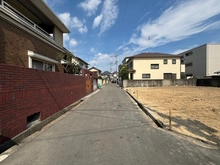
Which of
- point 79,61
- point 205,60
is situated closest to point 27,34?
point 79,61

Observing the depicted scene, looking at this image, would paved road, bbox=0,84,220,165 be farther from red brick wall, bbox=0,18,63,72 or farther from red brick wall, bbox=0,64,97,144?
red brick wall, bbox=0,18,63,72

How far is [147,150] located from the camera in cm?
355

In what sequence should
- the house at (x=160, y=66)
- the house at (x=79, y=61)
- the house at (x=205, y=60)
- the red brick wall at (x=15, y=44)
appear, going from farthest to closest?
the house at (x=205, y=60) → the house at (x=160, y=66) → the house at (x=79, y=61) → the red brick wall at (x=15, y=44)

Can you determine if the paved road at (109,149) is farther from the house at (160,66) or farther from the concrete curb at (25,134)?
the house at (160,66)

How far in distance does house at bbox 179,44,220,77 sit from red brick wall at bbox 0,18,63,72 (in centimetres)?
4989

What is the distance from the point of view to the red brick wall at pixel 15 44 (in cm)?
609

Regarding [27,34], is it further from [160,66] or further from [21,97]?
[160,66]

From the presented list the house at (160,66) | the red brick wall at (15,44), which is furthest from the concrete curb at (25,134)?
the house at (160,66)

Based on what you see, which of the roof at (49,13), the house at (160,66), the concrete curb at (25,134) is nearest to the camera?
the concrete curb at (25,134)

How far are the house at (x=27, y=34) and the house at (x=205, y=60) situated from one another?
46.5 m

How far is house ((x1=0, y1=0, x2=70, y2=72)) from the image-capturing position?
247 inches

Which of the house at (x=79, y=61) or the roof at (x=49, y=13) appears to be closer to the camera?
the roof at (x=49, y=13)

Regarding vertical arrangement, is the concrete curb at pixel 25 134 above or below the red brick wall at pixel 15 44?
below

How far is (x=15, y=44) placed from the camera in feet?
22.5
